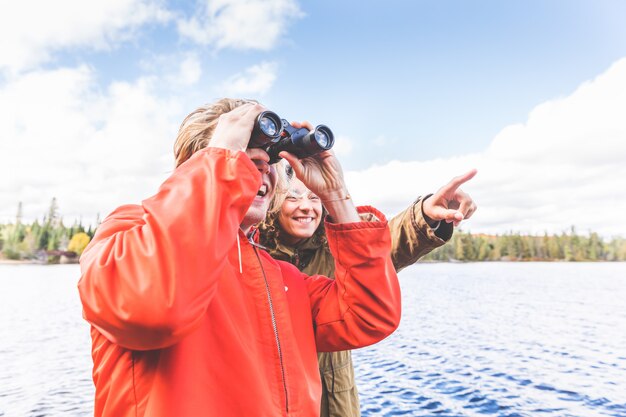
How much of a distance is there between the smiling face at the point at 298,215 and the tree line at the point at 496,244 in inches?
3890

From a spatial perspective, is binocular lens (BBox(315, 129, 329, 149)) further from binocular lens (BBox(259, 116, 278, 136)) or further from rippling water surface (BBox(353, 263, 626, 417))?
rippling water surface (BBox(353, 263, 626, 417))

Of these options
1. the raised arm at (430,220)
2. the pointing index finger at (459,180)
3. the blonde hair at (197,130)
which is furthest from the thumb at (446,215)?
the blonde hair at (197,130)

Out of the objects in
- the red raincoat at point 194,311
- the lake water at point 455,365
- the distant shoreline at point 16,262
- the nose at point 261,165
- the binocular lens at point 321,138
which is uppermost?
the binocular lens at point 321,138

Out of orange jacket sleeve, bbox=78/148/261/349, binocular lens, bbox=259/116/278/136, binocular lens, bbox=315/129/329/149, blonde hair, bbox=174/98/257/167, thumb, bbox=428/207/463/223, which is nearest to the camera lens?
orange jacket sleeve, bbox=78/148/261/349

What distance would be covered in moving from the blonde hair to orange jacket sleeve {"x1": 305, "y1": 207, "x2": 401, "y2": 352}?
0.61 metres

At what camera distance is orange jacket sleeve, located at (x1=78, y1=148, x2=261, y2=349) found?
3.44 ft

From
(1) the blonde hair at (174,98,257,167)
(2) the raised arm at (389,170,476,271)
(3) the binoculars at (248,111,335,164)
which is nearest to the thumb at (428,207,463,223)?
(2) the raised arm at (389,170,476,271)

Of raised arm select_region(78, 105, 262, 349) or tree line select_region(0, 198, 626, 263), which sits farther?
tree line select_region(0, 198, 626, 263)

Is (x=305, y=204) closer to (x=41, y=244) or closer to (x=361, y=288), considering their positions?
(x=361, y=288)

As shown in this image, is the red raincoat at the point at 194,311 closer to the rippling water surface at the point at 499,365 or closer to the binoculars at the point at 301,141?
the binoculars at the point at 301,141

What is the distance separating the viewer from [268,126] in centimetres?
154

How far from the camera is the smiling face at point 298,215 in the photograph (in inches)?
116

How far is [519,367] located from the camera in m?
11.5

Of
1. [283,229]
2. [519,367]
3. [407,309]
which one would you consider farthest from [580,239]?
[283,229]
